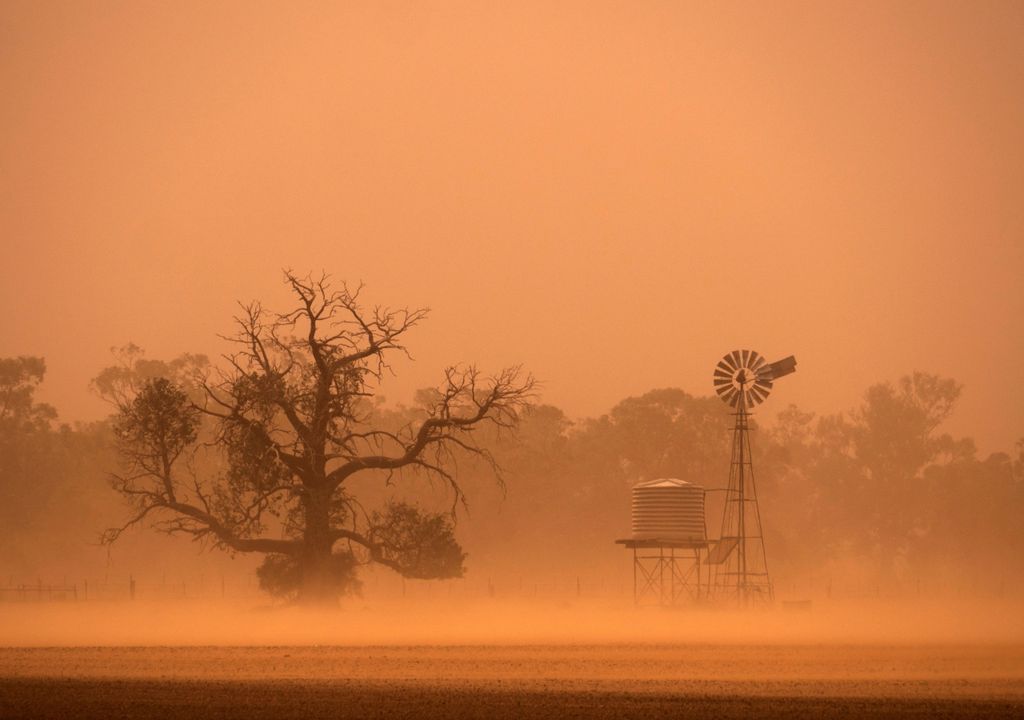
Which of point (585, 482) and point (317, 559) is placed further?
point (585, 482)

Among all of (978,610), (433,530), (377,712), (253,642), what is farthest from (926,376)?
(377,712)

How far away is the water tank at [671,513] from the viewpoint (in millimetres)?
64375

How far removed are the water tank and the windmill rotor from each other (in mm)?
4366

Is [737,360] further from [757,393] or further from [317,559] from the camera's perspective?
[317,559]

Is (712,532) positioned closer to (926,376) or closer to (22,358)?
(926,376)

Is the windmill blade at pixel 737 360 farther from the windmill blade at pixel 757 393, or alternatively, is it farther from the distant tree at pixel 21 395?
the distant tree at pixel 21 395

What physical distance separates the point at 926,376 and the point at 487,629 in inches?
3386

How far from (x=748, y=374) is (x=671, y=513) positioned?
6.65 meters

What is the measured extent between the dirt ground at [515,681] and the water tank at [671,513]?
2212cm

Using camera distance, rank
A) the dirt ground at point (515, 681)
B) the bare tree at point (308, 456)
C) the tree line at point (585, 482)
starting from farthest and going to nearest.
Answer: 1. the tree line at point (585, 482)
2. the bare tree at point (308, 456)
3. the dirt ground at point (515, 681)

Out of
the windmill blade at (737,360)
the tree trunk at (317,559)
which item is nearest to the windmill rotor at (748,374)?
the windmill blade at (737,360)

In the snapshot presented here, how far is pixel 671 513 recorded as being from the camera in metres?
64.6

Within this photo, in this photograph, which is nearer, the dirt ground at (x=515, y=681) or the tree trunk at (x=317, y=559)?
the dirt ground at (x=515, y=681)

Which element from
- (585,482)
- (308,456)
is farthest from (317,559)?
→ (585,482)
